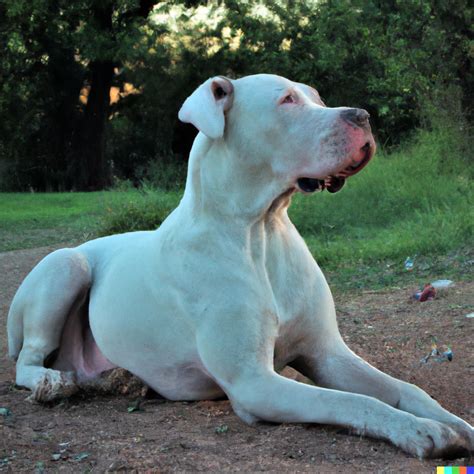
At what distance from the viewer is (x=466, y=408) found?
379 cm

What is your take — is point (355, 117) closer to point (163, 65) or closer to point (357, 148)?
point (357, 148)

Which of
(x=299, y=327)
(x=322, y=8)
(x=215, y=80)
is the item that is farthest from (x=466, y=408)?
(x=322, y=8)

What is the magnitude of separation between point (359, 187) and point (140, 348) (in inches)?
316

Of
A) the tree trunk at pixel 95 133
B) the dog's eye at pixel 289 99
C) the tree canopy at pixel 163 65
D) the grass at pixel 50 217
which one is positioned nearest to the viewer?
the dog's eye at pixel 289 99

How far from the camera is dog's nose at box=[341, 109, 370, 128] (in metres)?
3.23

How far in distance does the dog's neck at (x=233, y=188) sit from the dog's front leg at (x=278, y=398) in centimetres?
41

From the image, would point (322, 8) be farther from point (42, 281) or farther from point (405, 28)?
point (42, 281)

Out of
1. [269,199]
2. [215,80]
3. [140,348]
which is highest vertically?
[215,80]

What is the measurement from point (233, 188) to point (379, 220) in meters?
7.42

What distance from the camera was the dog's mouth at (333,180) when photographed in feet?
10.8

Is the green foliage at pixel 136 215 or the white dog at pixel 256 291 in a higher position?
the white dog at pixel 256 291

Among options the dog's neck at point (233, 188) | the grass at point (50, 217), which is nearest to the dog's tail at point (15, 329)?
the dog's neck at point (233, 188)

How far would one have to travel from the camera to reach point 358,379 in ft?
12.0

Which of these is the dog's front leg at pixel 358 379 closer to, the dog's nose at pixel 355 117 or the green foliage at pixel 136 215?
the dog's nose at pixel 355 117
